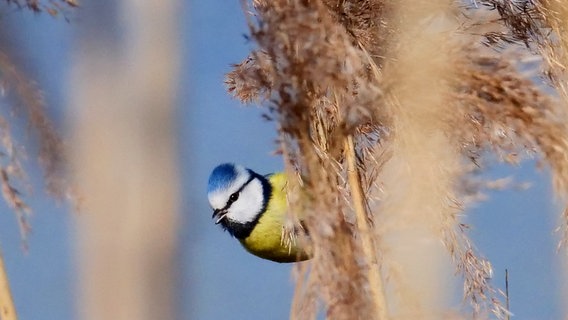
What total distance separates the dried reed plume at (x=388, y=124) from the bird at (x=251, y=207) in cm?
96

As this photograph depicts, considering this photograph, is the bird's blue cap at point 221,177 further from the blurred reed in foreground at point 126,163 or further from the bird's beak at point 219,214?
the blurred reed in foreground at point 126,163

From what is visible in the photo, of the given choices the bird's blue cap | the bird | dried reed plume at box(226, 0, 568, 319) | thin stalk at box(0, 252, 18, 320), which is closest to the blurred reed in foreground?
dried reed plume at box(226, 0, 568, 319)

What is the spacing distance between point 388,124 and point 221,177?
1391 millimetres

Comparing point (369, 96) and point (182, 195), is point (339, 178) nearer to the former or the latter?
point (369, 96)

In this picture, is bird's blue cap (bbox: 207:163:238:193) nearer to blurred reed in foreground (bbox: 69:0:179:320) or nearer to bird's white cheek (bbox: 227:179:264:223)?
bird's white cheek (bbox: 227:179:264:223)

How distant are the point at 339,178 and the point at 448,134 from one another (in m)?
0.18

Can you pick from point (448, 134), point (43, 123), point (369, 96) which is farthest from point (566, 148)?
point (43, 123)

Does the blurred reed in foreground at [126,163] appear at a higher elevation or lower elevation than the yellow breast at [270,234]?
higher

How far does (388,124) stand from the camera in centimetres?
106

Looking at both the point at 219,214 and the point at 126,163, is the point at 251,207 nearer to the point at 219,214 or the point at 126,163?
the point at 219,214

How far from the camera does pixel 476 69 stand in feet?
3.39

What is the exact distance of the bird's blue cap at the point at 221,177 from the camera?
239cm

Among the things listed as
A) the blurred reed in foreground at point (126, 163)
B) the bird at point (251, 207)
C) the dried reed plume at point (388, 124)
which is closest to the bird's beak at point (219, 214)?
the bird at point (251, 207)

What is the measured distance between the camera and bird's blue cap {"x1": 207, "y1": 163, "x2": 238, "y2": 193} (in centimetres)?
239
